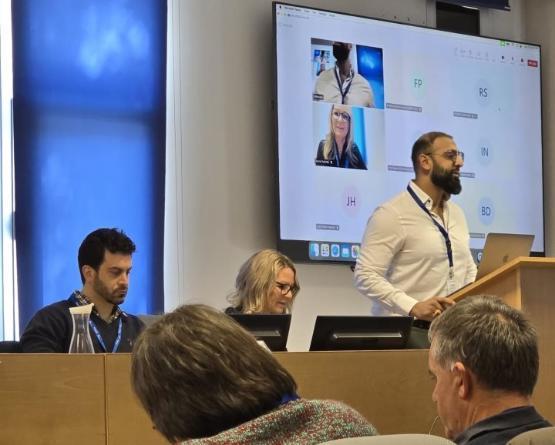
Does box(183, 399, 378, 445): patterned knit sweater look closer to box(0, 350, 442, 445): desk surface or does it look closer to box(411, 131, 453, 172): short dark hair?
box(0, 350, 442, 445): desk surface

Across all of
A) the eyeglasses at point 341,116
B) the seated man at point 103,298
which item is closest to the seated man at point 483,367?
the seated man at point 103,298

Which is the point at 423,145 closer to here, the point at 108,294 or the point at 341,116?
the point at 341,116

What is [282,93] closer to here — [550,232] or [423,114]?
[423,114]

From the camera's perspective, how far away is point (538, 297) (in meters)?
3.51

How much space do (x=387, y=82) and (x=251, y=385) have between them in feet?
14.9

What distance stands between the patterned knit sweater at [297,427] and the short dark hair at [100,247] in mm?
2632

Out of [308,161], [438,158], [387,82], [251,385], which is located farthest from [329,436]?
[387,82]

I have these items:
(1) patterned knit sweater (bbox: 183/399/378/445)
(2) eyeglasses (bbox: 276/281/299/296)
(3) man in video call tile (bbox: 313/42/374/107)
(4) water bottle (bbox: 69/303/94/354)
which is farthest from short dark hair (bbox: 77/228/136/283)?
(1) patterned knit sweater (bbox: 183/399/378/445)

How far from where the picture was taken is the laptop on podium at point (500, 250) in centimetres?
371

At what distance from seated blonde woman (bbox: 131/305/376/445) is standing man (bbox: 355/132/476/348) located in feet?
8.80

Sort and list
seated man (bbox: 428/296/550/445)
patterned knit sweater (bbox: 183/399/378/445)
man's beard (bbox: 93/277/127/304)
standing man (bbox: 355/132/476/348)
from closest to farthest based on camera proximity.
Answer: patterned knit sweater (bbox: 183/399/378/445)
seated man (bbox: 428/296/550/445)
man's beard (bbox: 93/277/127/304)
standing man (bbox: 355/132/476/348)

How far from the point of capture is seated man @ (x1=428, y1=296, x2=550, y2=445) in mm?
2205

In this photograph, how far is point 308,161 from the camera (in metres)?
5.52

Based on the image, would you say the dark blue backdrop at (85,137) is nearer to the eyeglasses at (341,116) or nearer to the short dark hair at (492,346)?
the eyeglasses at (341,116)
